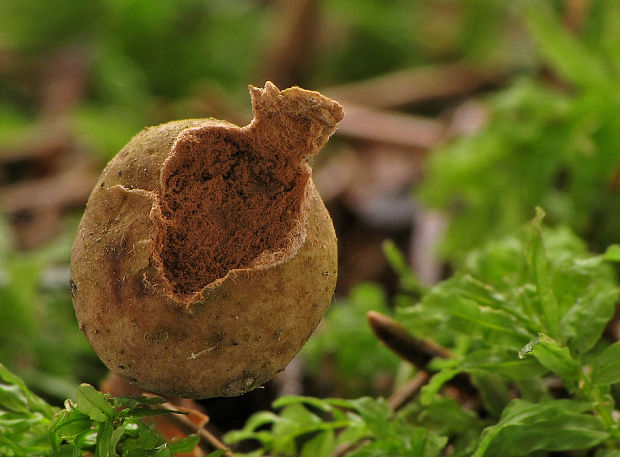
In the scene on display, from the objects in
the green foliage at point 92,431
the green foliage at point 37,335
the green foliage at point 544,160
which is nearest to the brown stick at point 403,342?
the green foliage at point 92,431

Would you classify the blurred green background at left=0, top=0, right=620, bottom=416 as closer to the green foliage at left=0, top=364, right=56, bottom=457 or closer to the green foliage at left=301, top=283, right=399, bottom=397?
the green foliage at left=301, top=283, right=399, bottom=397

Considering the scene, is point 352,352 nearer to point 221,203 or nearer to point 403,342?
point 403,342

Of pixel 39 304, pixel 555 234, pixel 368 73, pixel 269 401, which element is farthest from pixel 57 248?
pixel 368 73

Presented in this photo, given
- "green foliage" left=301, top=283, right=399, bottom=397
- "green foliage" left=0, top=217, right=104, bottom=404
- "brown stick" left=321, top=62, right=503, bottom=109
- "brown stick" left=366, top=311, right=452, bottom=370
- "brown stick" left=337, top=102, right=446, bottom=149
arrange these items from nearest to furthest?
"brown stick" left=366, top=311, right=452, bottom=370 → "green foliage" left=301, top=283, right=399, bottom=397 → "green foliage" left=0, top=217, right=104, bottom=404 → "brown stick" left=337, top=102, right=446, bottom=149 → "brown stick" left=321, top=62, right=503, bottom=109

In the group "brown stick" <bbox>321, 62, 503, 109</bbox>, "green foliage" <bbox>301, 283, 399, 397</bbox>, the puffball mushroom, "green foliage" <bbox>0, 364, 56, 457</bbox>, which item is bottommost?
"green foliage" <bbox>301, 283, 399, 397</bbox>

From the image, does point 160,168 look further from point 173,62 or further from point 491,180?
point 173,62

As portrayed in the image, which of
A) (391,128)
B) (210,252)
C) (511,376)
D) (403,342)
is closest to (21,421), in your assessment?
(210,252)

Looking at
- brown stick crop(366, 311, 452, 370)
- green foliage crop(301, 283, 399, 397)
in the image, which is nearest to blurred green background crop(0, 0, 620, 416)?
green foliage crop(301, 283, 399, 397)

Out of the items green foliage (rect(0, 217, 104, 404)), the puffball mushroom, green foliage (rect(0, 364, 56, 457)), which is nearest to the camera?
the puffball mushroom
